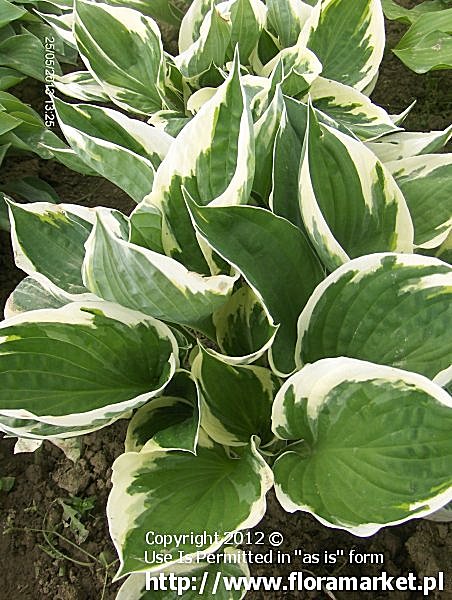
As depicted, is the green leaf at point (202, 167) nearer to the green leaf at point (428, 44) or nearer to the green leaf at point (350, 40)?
the green leaf at point (350, 40)

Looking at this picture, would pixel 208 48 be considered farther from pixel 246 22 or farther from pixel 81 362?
pixel 81 362

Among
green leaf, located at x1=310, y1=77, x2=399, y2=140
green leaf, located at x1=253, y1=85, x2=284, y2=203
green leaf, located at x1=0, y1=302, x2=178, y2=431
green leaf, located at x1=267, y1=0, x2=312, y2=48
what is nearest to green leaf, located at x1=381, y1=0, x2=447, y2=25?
green leaf, located at x1=267, y1=0, x2=312, y2=48

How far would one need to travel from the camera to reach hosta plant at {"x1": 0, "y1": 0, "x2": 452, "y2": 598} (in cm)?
56

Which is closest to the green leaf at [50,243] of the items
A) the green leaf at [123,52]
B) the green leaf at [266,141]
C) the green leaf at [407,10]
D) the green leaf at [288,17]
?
the green leaf at [266,141]

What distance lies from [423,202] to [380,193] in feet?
0.35

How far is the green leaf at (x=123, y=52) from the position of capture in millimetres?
994

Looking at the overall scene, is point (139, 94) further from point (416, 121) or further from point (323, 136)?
point (416, 121)

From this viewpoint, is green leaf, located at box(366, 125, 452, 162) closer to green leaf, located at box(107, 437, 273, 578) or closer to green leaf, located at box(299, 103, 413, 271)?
green leaf, located at box(299, 103, 413, 271)

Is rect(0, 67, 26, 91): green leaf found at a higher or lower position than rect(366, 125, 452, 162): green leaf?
lower

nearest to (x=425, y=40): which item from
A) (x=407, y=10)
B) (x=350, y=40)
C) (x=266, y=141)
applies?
(x=407, y=10)

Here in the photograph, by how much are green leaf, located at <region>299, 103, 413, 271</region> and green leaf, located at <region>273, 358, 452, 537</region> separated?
0.45ft

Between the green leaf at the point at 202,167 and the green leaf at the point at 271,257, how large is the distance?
32 millimetres

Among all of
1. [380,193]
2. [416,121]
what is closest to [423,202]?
[380,193]

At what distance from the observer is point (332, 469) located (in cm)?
59
